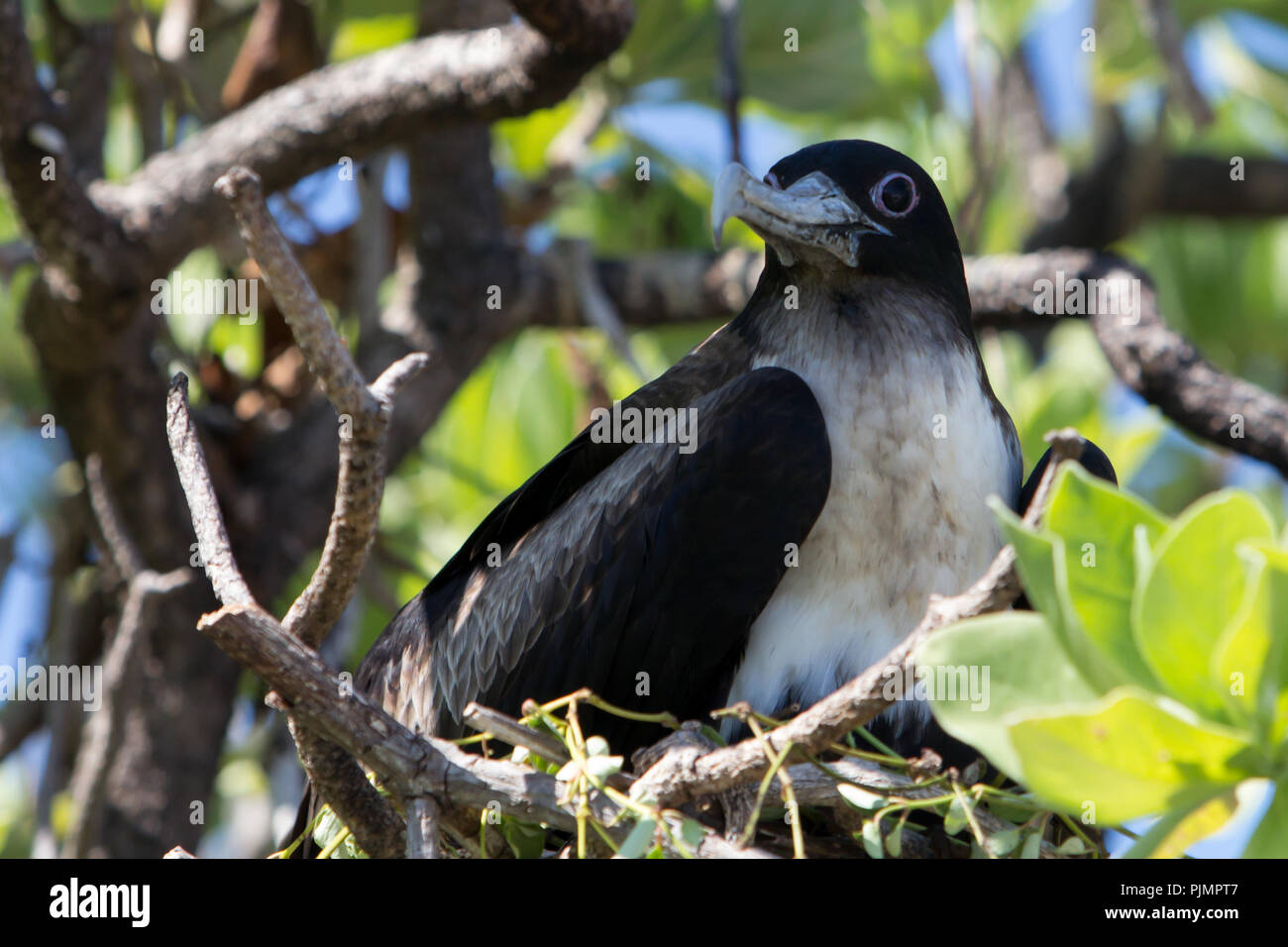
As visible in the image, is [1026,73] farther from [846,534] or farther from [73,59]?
[846,534]

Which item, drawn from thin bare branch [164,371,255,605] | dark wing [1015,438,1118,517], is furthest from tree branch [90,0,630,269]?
thin bare branch [164,371,255,605]

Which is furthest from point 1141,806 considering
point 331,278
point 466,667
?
point 331,278

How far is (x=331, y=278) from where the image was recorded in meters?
6.45

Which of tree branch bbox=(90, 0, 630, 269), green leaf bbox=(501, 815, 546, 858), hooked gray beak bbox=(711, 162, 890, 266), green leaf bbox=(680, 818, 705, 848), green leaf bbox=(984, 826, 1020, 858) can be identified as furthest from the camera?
tree branch bbox=(90, 0, 630, 269)

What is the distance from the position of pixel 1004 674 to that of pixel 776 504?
1444 millimetres

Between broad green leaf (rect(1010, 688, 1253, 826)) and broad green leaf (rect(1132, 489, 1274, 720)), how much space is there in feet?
0.28

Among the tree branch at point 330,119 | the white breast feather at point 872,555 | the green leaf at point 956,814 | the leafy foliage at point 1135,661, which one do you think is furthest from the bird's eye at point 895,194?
the leafy foliage at point 1135,661

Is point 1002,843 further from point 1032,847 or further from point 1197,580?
point 1197,580

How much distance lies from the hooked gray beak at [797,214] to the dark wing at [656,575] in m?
0.39

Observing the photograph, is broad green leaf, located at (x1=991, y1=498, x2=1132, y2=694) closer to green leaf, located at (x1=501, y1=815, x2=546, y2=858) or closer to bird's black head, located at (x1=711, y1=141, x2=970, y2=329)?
green leaf, located at (x1=501, y1=815, x2=546, y2=858)

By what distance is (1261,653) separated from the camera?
7.18 ft

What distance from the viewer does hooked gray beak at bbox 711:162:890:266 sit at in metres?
3.95

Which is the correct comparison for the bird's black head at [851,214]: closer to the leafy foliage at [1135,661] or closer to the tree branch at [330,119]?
the tree branch at [330,119]
